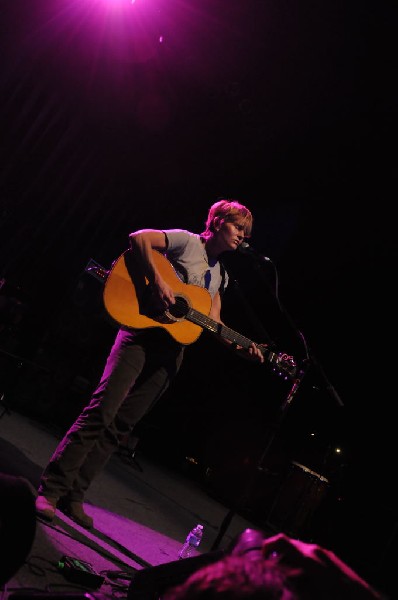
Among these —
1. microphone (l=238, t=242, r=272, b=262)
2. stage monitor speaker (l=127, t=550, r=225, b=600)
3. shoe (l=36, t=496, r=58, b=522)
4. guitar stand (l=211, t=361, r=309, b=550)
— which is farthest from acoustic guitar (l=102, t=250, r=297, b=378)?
stage monitor speaker (l=127, t=550, r=225, b=600)

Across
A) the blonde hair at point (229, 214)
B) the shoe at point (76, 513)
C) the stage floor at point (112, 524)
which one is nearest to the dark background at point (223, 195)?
the stage floor at point (112, 524)

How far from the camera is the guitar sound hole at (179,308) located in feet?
9.74

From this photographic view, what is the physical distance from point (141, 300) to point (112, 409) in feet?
2.25

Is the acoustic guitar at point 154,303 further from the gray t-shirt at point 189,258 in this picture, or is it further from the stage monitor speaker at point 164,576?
the stage monitor speaker at point 164,576

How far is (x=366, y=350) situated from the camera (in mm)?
7391

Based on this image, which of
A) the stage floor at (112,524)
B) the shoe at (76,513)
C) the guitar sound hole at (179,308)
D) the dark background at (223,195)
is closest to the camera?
the stage floor at (112,524)

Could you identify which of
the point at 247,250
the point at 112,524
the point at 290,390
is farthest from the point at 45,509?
the point at 247,250

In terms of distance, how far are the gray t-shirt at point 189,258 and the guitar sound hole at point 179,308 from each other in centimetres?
18

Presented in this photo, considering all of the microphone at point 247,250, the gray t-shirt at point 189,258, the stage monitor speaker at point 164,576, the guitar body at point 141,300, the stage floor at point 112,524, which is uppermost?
the microphone at point 247,250

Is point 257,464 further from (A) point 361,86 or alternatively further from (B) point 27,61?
(B) point 27,61

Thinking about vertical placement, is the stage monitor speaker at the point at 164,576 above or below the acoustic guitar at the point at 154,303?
below

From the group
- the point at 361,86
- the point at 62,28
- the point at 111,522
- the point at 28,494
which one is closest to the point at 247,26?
the point at 361,86

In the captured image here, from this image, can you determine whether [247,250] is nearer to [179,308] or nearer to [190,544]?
[179,308]

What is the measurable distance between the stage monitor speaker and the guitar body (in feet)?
4.71
